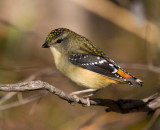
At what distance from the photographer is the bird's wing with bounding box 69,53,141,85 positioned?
4.58 metres

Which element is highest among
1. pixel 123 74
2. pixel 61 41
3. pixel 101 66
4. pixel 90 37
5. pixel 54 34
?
pixel 90 37

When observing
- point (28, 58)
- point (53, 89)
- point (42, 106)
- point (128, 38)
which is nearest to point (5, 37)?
point (28, 58)

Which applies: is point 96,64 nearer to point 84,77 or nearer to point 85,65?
point 85,65

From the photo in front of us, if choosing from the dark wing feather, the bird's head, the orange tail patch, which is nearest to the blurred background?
the bird's head

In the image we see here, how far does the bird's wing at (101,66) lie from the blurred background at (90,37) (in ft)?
2.94

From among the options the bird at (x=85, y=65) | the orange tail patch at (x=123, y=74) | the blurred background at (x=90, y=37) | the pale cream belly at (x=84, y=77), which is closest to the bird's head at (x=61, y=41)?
the bird at (x=85, y=65)

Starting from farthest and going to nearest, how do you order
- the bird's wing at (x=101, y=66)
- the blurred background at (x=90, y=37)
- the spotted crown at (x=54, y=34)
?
the blurred background at (x=90, y=37)
the spotted crown at (x=54, y=34)
the bird's wing at (x=101, y=66)

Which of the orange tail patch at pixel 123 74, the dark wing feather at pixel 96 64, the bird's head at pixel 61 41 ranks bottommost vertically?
the orange tail patch at pixel 123 74

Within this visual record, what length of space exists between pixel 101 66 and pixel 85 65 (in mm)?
232

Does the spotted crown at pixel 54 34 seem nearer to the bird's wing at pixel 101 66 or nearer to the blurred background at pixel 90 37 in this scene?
the bird's wing at pixel 101 66

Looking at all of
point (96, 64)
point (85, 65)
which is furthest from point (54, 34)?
point (96, 64)

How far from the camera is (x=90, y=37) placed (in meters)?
9.54

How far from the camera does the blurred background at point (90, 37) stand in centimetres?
617

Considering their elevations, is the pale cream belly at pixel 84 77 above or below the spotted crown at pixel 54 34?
below
